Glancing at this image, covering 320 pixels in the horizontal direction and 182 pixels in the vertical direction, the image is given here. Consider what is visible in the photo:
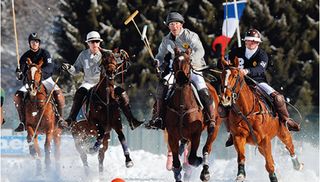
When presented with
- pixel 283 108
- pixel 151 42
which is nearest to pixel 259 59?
pixel 283 108

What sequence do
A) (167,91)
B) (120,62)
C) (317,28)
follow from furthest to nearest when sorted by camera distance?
(317,28), (120,62), (167,91)

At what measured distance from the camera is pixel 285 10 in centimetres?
3491

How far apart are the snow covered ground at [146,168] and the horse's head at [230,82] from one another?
1.70m

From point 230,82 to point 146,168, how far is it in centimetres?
812

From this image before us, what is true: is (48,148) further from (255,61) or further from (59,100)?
(255,61)

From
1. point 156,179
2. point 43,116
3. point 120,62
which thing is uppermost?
point 120,62

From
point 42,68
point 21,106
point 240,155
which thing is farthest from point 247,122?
point 21,106

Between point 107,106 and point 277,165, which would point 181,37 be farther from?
point 277,165

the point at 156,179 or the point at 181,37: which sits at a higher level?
the point at 181,37

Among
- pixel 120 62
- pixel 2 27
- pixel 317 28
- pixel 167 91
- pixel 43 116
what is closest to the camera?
pixel 167 91

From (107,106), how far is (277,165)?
5190 millimetres

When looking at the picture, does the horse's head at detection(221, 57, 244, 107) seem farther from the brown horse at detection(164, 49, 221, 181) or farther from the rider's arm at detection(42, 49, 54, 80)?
the rider's arm at detection(42, 49, 54, 80)

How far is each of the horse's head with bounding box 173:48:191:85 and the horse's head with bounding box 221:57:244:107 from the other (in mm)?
653

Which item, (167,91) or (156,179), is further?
(156,179)
